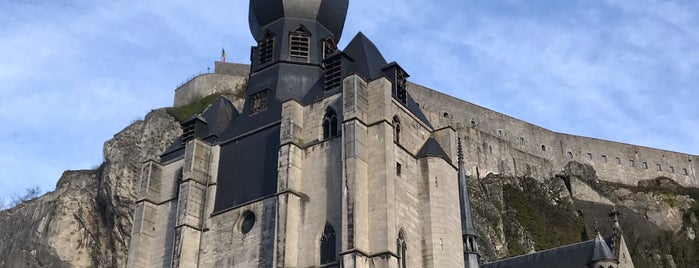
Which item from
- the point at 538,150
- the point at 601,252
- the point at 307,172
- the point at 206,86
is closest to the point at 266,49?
the point at 307,172

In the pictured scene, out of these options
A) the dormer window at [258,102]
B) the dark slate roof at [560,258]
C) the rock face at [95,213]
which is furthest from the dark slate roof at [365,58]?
the rock face at [95,213]

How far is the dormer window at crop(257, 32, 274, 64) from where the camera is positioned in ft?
91.7

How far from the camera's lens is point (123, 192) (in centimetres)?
3778

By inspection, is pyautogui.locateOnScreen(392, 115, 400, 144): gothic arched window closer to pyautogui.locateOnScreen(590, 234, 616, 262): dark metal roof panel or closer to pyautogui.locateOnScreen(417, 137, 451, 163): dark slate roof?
pyautogui.locateOnScreen(417, 137, 451, 163): dark slate roof

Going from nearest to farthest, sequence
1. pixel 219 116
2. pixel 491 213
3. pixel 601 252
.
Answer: pixel 219 116 → pixel 601 252 → pixel 491 213

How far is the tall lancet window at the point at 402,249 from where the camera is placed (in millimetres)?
21828

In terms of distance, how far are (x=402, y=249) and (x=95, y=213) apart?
2193 cm

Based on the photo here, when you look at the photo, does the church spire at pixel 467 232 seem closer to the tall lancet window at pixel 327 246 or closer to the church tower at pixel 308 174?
the church tower at pixel 308 174

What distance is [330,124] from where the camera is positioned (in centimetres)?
2383

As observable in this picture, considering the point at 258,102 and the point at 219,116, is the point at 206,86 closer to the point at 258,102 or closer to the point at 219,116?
the point at 219,116

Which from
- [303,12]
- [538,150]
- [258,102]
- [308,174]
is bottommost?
[308,174]

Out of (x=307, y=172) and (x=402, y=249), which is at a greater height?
(x=307, y=172)

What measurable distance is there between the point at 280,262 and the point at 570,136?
47.8m

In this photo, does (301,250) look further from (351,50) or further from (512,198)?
(512,198)
